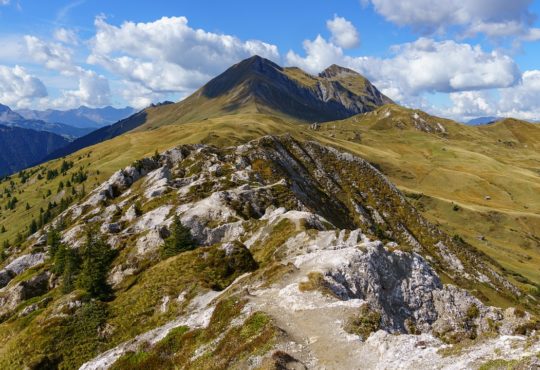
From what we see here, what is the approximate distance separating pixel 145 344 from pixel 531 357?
30541mm

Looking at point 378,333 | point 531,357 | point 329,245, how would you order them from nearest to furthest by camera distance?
point 531,357 → point 378,333 → point 329,245

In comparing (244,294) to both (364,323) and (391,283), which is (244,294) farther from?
(391,283)

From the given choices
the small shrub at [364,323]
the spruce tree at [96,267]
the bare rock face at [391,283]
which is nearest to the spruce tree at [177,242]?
the spruce tree at [96,267]

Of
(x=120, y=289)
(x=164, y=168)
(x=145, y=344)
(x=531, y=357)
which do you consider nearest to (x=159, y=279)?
(x=120, y=289)

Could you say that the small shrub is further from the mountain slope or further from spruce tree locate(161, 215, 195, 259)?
spruce tree locate(161, 215, 195, 259)

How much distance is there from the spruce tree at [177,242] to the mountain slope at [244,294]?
303 centimetres

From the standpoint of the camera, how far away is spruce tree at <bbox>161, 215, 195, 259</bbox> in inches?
2739

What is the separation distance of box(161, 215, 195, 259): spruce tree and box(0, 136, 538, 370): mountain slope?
3.03 metres

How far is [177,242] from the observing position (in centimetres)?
6975

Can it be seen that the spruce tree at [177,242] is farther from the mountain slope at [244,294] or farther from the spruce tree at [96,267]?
the spruce tree at [96,267]

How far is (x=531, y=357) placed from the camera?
18.8m

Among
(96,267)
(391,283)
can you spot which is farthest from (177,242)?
(391,283)

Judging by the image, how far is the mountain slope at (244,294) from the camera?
30.6m

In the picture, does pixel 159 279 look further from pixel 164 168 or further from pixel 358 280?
pixel 164 168
